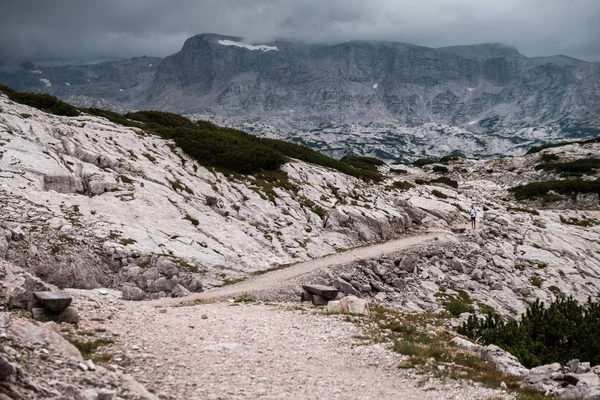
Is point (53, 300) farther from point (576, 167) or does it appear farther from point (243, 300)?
point (576, 167)

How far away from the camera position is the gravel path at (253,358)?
9578 millimetres

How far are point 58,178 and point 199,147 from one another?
630 inches

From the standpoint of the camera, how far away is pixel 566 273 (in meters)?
35.1

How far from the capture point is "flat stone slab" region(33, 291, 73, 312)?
1227 cm

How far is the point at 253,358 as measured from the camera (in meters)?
11.5

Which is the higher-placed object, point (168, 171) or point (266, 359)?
→ point (168, 171)

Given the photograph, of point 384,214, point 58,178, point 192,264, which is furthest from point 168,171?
point 384,214

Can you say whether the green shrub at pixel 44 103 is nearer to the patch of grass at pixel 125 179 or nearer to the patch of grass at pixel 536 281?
the patch of grass at pixel 125 179

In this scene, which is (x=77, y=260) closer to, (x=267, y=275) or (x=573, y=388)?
(x=267, y=275)

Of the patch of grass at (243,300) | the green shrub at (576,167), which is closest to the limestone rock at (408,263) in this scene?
the patch of grass at (243,300)

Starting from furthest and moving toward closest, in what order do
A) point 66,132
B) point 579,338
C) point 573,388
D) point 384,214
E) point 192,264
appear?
point 384,214
point 66,132
point 192,264
point 579,338
point 573,388

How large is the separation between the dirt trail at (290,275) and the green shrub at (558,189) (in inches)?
1749

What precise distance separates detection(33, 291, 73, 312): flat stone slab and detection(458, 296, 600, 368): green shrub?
14.2 metres

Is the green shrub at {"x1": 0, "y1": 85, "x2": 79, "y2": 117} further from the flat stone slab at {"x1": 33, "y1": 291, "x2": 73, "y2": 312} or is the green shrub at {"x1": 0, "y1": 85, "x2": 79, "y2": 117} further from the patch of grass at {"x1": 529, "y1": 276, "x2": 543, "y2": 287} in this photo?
the patch of grass at {"x1": 529, "y1": 276, "x2": 543, "y2": 287}
